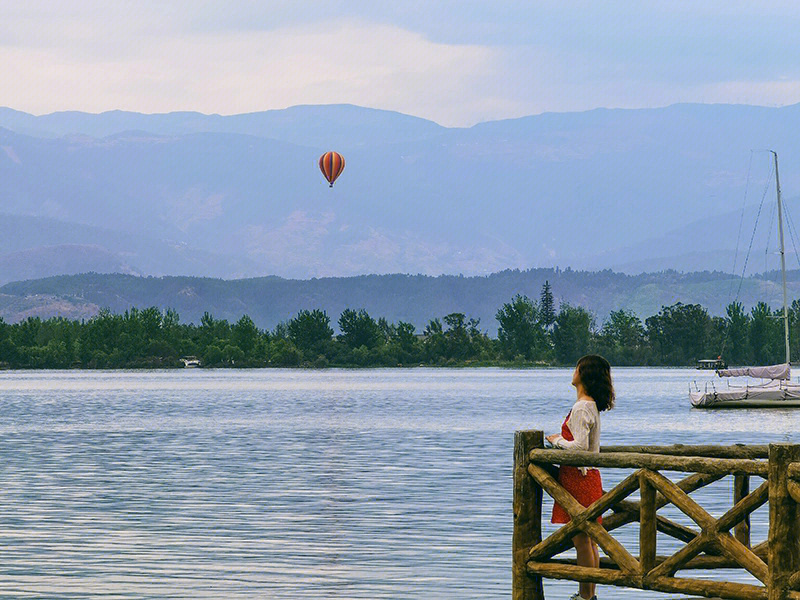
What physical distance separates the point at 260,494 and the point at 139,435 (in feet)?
125

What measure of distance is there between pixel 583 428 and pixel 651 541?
1.78 m

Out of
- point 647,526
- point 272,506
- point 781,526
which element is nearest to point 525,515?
point 647,526

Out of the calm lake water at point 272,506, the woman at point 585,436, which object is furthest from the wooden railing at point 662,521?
the calm lake water at point 272,506

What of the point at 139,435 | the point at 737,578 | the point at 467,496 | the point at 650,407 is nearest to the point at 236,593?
the point at 737,578

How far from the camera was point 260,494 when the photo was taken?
43.5 meters

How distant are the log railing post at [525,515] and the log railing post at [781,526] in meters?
3.27

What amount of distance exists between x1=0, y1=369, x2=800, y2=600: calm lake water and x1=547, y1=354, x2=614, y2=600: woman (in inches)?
191

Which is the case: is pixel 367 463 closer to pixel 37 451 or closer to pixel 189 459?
pixel 189 459

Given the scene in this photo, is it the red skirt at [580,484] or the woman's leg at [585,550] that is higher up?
the red skirt at [580,484]

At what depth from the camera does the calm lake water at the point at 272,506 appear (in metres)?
26.2

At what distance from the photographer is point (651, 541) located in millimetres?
18469

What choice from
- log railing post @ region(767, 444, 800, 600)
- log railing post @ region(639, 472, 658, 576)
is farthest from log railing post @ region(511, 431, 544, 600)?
log railing post @ region(767, 444, 800, 600)

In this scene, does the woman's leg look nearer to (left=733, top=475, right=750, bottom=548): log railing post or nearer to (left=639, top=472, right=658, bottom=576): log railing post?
(left=639, top=472, right=658, bottom=576): log railing post

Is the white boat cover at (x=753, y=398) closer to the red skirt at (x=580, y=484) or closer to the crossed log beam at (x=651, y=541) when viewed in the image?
the crossed log beam at (x=651, y=541)
